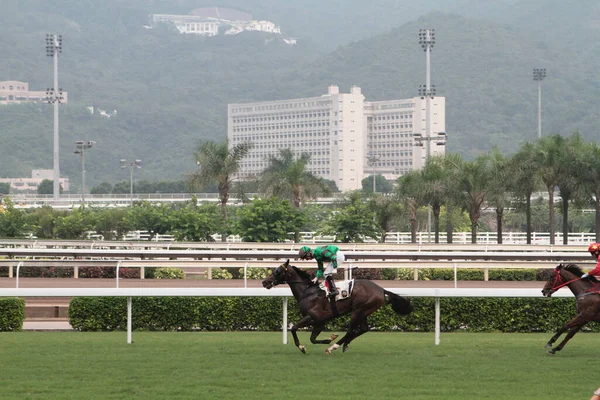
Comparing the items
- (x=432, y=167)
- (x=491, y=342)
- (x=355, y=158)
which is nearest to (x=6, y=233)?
(x=432, y=167)

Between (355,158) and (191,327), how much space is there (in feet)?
489

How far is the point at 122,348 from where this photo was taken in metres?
12.5

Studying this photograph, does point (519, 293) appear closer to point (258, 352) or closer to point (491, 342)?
point (491, 342)

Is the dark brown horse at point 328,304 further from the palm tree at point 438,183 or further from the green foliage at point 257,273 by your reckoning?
the palm tree at point 438,183

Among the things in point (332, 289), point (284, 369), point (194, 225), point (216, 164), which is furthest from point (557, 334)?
point (216, 164)

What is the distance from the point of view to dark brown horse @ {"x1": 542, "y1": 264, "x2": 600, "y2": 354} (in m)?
12.3

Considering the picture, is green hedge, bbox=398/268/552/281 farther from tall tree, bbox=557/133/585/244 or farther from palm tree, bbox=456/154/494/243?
palm tree, bbox=456/154/494/243

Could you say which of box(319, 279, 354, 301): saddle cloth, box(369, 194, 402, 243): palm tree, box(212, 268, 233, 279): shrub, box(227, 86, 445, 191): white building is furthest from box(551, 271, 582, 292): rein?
box(227, 86, 445, 191): white building

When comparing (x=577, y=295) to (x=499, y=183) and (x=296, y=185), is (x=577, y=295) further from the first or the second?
(x=296, y=185)

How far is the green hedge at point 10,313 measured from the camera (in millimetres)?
15047

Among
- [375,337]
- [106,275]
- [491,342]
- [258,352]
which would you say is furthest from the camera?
[106,275]

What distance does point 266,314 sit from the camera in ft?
50.8

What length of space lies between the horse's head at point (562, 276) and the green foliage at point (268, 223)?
85.6 ft

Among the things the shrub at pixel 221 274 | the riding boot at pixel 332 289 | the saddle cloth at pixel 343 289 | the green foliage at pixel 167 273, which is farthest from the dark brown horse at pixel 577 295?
the green foliage at pixel 167 273
